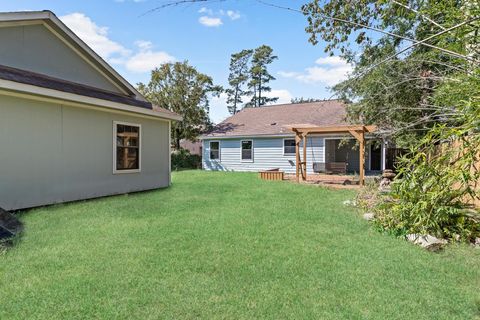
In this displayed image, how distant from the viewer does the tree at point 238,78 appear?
39.2m

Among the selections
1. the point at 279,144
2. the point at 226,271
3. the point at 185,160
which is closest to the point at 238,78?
the point at 185,160

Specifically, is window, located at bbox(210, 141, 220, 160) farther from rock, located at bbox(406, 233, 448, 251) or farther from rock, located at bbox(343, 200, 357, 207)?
rock, located at bbox(406, 233, 448, 251)

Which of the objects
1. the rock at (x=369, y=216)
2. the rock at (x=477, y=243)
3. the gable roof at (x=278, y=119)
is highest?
the gable roof at (x=278, y=119)

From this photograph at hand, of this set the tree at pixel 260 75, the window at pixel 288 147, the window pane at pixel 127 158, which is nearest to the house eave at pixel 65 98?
the window pane at pixel 127 158

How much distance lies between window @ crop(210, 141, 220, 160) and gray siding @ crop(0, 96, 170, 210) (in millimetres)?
11318

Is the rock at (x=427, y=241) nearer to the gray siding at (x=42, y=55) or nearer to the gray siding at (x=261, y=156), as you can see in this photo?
the gray siding at (x=42, y=55)

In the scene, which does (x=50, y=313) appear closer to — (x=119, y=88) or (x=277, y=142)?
(x=119, y=88)

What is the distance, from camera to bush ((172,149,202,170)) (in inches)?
926

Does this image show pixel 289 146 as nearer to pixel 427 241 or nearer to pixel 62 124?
pixel 62 124

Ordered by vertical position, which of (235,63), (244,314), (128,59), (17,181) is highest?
(235,63)

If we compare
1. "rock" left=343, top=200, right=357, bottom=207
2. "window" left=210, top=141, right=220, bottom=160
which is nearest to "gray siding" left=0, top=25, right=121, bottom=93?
"rock" left=343, top=200, right=357, bottom=207

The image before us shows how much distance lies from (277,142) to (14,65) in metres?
13.7

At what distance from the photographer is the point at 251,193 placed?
32.2ft

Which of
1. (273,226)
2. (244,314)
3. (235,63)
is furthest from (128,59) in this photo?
(235,63)
